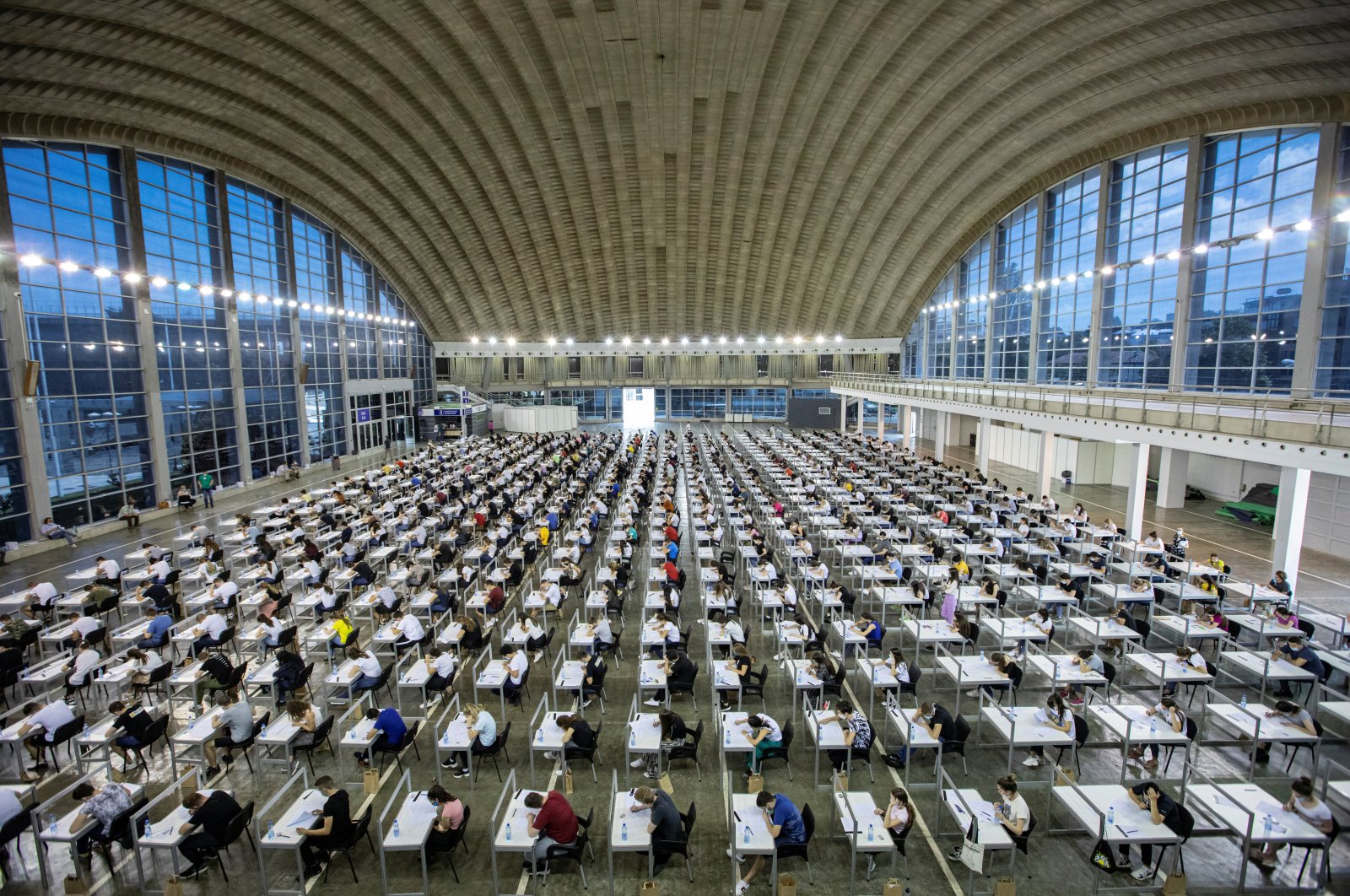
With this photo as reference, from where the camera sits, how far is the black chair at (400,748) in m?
7.98

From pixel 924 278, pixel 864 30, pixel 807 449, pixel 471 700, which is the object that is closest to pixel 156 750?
pixel 471 700

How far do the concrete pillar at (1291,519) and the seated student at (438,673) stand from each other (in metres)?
17.2

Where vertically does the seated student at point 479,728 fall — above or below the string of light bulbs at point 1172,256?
below

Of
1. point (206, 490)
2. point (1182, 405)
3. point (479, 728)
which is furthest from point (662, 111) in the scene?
point (479, 728)

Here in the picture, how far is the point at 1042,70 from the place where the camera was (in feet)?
88.9

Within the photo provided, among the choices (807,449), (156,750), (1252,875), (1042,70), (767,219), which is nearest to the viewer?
(1252,875)

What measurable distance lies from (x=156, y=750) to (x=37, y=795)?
4.16ft

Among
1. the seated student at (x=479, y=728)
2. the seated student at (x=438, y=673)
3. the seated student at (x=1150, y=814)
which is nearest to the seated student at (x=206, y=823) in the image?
the seated student at (x=479, y=728)

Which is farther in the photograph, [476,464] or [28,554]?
[476,464]

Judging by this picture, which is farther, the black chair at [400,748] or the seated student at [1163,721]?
the black chair at [400,748]

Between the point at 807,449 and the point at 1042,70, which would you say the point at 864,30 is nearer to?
the point at 1042,70

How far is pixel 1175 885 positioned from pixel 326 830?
27.5 feet

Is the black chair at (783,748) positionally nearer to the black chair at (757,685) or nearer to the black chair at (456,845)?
the black chair at (757,685)

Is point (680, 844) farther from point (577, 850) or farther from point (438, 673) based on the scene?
point (438, 673)
